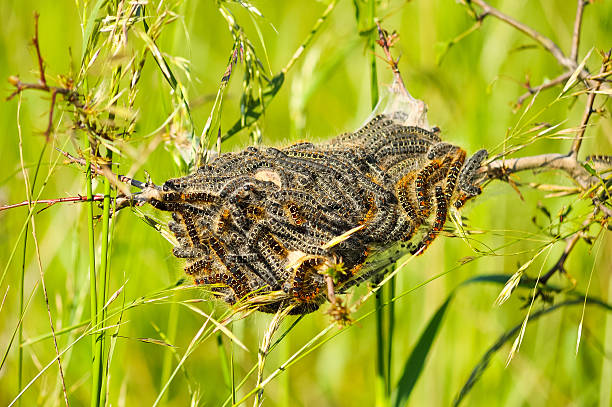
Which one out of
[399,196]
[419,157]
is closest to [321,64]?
[419,157]

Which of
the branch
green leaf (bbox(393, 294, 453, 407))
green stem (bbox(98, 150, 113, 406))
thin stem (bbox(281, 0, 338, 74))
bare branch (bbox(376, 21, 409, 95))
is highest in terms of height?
thin stem (bbox(281, 0, 338, 74))

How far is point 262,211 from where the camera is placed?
2.16 meters

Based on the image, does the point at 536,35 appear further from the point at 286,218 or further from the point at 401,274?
the point at 286,218

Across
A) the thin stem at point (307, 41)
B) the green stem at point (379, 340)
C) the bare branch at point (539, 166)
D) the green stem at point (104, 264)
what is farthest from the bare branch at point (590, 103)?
the green stem at point (104, 264)

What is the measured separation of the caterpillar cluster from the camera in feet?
6.97

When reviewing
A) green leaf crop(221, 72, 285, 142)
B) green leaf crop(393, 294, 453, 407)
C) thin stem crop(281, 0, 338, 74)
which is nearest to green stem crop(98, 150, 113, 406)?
green leaf crop(221, 72, 285, 142)

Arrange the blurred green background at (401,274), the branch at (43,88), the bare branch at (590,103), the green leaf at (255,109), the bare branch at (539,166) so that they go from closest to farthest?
the branch at (43,88), the bare branch at (590,103), the bare branch at (539,166), the green leaf at (255,109), the blurred green background at (401,274)

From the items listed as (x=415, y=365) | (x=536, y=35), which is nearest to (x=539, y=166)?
(x=536, y=35)

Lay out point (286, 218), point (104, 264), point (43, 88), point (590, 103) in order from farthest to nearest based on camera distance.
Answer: point (590, 103) → point (286, 218) → point (104, 264) → point (43, 88)

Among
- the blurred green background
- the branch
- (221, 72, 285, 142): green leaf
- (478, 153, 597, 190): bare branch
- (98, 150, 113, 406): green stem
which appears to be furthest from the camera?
the blurred green background

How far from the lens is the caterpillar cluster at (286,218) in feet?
6.97

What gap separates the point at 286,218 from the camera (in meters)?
2.15

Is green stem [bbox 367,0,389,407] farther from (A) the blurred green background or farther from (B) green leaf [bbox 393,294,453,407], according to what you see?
(A) the blurred green background

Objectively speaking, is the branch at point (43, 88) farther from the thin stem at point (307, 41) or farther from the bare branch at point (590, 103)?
the bare branch at point (590, 103)
